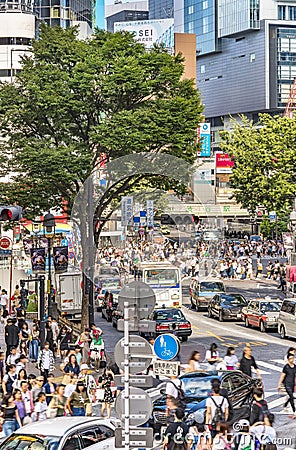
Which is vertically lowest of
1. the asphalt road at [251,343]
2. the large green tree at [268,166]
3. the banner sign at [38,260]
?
the asphalt road at [251,343]

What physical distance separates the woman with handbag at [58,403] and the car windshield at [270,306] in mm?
20316

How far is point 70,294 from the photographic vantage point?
41250 millimetres

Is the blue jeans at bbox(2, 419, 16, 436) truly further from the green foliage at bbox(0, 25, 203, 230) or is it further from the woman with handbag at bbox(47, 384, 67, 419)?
the green foliage at bbox(0, 25, 203, 230)

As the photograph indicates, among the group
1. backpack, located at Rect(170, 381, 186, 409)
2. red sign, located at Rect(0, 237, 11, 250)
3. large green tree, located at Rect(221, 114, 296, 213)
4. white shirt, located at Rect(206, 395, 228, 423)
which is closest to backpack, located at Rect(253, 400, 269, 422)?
white shirt, located at Rect(206, 395, 228, 423)

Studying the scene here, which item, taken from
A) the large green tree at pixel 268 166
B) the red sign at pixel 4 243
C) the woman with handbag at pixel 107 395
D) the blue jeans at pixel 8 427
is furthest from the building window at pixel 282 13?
the blue jeans at pixel 8 427

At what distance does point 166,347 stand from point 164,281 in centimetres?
1192

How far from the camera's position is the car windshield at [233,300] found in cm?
4178

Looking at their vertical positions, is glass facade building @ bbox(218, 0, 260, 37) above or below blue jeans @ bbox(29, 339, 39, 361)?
Answer: above

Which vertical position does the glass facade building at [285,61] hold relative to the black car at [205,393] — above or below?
above

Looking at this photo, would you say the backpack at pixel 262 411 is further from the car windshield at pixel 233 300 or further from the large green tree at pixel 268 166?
the large green tree at pixel 268 166

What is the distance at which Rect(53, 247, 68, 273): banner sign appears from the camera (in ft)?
111

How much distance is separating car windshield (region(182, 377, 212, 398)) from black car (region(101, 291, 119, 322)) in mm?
17764

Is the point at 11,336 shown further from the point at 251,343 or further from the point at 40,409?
the point at 251,343

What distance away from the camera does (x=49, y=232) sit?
1187 inches
